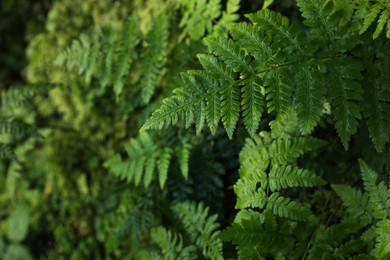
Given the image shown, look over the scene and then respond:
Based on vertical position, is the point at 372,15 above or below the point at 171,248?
above

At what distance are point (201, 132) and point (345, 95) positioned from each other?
1.24 meters

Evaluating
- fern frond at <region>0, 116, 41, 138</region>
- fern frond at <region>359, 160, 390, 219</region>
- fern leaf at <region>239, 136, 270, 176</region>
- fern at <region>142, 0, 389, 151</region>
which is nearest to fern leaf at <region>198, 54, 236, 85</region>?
fern at <region>142, 0, 389, 151</region>

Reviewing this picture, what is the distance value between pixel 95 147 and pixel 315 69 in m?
2.40

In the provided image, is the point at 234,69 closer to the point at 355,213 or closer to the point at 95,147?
the point at 355,213

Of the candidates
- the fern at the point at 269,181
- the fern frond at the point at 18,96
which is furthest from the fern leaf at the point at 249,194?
the fern frond at the point at 18,96

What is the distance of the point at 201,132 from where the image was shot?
3.14 metres

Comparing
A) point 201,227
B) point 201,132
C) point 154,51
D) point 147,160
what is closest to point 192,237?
point 201,227

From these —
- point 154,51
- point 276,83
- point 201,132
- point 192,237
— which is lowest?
point 192,237

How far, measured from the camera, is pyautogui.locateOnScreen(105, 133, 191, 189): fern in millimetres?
2916

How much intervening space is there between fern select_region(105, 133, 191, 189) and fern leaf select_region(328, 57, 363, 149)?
1.10 meters

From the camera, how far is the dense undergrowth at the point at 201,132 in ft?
6.97

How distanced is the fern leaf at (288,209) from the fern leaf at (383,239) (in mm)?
328

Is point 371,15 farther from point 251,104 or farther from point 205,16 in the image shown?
point 205,16

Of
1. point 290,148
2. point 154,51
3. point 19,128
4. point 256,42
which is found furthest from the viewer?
point 19,128
